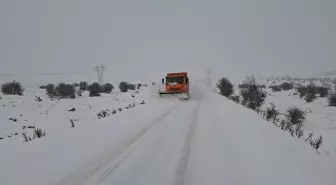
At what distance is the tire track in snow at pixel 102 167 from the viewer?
5539 millimetres

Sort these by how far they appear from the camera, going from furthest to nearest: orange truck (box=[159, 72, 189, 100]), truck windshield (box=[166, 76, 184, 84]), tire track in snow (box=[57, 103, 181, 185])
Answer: truck windshield (box=[166, 76, 184, 84]) → orange truck (box=[159, 72, 189, 100]) → tire track in snow (box=[57, 103, 181, 185])

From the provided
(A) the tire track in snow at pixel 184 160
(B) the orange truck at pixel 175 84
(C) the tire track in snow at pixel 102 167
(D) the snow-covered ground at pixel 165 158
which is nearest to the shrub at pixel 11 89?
(B) the orange truck at pixel 175 84

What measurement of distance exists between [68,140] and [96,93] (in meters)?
34.1

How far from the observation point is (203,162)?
22.4 ft

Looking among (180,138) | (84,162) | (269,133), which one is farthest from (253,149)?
(84,162)

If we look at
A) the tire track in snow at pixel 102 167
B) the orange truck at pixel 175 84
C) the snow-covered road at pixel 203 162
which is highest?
the orange truck at pixel 175 84

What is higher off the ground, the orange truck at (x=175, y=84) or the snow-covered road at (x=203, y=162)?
the orange truck at (x=175, y=84)

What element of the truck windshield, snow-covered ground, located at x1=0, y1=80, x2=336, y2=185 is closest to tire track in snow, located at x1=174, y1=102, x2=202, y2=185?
snow-covered ground, located at x1=0, y1=80, x2=336, y2=185

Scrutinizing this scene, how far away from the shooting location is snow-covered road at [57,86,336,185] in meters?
5.76

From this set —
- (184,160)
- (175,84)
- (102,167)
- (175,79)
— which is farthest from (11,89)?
(184,160)

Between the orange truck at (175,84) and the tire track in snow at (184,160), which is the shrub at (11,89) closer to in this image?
the orange truck at (175,84)

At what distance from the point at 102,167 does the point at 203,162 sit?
2.20m

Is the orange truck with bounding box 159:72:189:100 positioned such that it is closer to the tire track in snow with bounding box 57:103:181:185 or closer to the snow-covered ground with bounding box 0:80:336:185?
the snow-covered ground with bounding box 0:80:336:185

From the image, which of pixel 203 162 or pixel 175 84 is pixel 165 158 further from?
pixel 175 84
